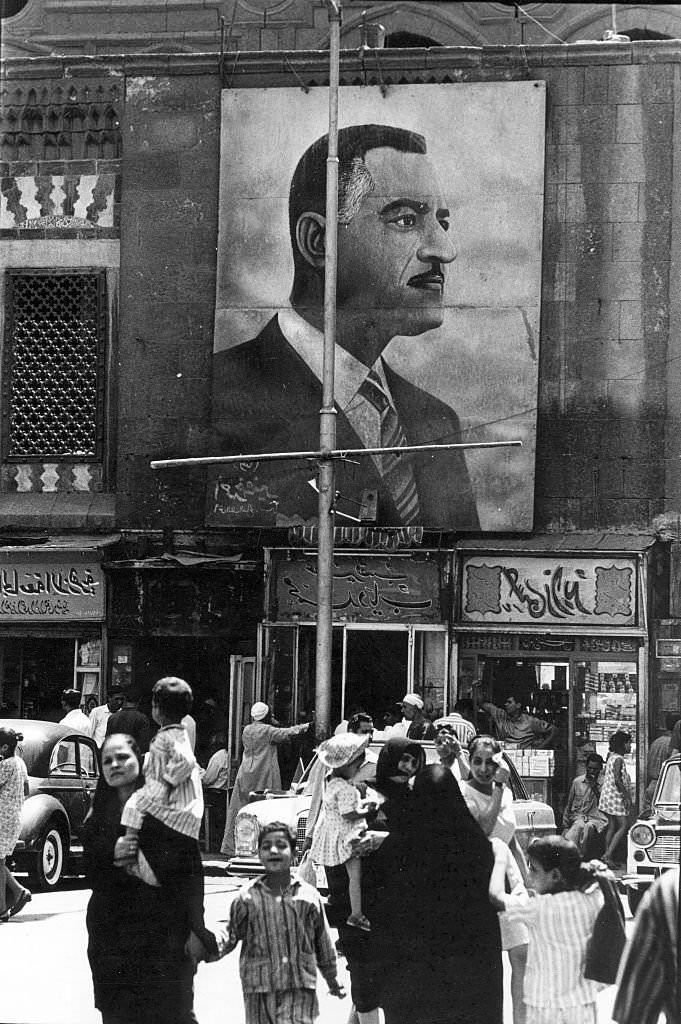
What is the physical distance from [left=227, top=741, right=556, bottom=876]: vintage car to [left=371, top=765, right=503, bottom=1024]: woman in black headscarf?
93.7 inches

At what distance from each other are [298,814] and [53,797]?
1.66 meters

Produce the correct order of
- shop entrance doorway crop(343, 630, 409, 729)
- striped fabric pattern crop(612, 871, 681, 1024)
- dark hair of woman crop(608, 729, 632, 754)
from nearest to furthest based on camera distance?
striped fabric pattern crop(612, 871, 681, 1024) → shop entrance doorway crop(343, 630, 409, 729) → dark hair of woman crop(608, 729, 632, 754)

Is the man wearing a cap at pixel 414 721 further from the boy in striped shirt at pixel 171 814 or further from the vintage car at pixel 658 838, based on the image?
the boy in striped shirt at pixel 171 814

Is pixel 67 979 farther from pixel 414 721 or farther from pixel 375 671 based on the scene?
pixel 375 671

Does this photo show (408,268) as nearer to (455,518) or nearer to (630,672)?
(455,518)

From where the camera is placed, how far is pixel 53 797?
1011cm

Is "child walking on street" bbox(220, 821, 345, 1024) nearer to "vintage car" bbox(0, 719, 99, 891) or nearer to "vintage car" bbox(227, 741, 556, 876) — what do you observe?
"vintage car" bbox(227, 741, 556, 876)

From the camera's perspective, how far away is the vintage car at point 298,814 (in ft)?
30.2

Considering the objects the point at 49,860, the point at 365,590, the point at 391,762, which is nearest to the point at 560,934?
the point at 391,762

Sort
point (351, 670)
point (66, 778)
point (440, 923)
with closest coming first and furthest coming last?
point (440, 923), point (66, 778), point (351, 670)

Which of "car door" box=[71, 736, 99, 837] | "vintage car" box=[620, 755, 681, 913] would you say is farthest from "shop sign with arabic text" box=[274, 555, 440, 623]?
"vintage car" box=[620, 755, 681, 913]

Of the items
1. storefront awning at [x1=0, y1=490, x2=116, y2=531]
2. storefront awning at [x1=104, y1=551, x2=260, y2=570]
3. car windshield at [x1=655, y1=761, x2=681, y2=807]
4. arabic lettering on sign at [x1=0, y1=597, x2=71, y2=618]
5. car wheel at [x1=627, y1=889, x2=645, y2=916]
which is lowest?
car wheel at [x1=627, y1=889, x2=645, y2=916]

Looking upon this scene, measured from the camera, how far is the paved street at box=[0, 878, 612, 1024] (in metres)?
6.75

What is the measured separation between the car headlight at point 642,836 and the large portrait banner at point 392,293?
554 cm
